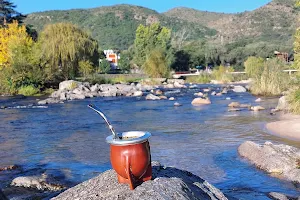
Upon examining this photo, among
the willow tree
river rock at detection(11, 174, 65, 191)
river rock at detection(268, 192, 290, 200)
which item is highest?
the willow tree

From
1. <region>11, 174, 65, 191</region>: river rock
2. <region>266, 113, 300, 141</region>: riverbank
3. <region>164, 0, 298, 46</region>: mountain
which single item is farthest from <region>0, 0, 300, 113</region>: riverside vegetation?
<region>11, 174, 65, 191</region>: river rock

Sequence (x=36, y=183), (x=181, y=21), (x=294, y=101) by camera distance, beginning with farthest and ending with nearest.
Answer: (x=181, y=21) < (x=294, y=101) < (x=36, y=183)

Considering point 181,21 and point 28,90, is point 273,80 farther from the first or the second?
point 181,21

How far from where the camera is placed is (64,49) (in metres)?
40.8

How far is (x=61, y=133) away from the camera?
16.9 meters

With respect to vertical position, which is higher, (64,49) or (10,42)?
(10,42)

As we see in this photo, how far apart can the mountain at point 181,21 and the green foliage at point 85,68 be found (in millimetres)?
66750

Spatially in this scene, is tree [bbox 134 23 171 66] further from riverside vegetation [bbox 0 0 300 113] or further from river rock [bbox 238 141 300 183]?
river rock [bbox 238 141 300 183]

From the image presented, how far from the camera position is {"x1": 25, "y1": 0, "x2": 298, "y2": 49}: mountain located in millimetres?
110688

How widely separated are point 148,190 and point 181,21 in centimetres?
15554

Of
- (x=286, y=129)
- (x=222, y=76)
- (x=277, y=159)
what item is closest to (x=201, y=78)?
(x=222, y=76)

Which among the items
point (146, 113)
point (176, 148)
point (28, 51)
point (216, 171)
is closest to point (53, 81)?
point (28, 51)

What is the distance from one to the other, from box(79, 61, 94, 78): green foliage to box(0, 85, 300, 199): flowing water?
15698 millimetres

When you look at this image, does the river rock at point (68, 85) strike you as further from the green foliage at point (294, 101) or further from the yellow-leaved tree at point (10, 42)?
the green foliage at point (294, 101)
